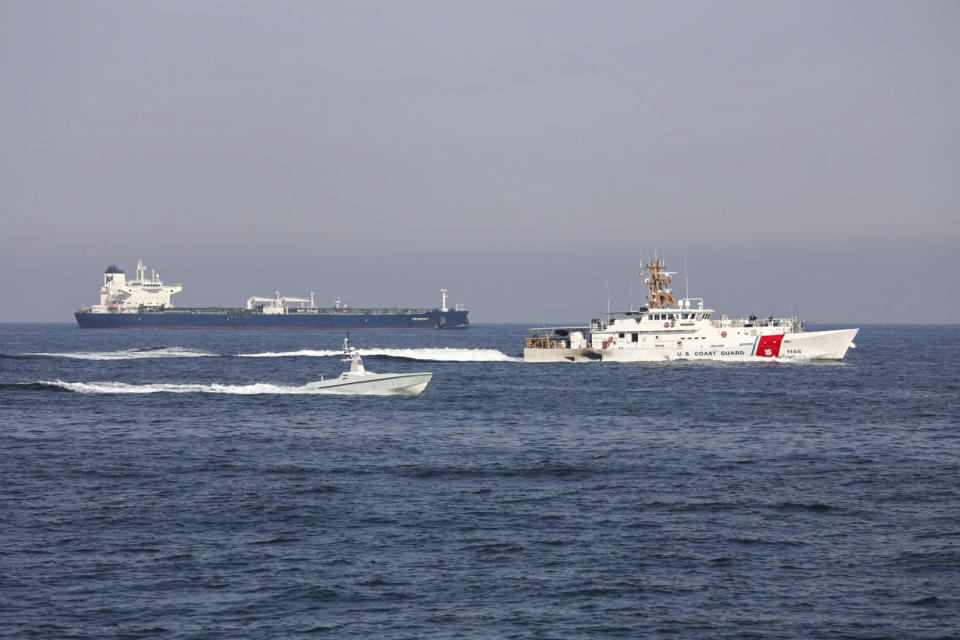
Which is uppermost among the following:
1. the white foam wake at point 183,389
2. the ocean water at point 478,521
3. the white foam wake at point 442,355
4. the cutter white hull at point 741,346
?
the cutter white hull at point 741,346

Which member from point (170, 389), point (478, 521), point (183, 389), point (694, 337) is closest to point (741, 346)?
point (694, 337)

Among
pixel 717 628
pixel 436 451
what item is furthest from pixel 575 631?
pixel 436 451

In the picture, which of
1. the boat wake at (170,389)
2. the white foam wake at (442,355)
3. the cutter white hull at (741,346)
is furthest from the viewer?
the white foam wake at (442,355)

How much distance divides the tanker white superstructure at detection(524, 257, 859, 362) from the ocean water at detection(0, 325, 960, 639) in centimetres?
3278

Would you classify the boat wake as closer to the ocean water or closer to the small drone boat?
the small drone boat

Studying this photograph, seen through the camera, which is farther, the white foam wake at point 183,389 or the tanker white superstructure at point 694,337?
the tanker white superstructure at point 694,337

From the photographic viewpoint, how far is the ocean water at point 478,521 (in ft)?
59.8

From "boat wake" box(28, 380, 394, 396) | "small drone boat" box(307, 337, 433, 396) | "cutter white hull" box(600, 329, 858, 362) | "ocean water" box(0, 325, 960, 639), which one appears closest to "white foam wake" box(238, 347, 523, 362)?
"cutter white hull" box(600, 329, 858, 362)

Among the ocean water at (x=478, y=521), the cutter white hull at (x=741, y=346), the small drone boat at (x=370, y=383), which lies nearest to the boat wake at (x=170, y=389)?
the small drone boat at (x=370, y=383)

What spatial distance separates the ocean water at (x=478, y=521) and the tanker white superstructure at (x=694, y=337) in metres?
32.8

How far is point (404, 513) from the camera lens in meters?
26.2

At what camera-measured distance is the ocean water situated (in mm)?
18234

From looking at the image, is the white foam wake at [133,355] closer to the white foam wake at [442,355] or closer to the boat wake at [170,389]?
the white foam wake at [442,355]

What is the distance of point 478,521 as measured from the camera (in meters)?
25.4
